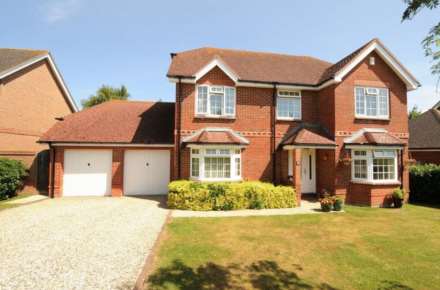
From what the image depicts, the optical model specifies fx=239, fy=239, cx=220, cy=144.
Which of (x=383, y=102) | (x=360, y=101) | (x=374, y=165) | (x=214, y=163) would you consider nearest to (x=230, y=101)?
(x=214, y=163)

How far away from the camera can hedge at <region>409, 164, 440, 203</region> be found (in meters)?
13.2

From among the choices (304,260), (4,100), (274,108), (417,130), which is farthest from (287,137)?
(4,100)

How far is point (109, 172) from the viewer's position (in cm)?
1419

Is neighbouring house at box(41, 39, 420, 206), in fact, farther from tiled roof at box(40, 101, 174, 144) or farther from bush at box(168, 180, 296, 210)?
bush at box(168, 180, 296, 210)

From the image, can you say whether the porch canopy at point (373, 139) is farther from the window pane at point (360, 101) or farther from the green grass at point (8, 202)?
the green grass at point (8, 202)

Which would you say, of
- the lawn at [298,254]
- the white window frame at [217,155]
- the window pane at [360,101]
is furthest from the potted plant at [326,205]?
the window pane at [360,101]

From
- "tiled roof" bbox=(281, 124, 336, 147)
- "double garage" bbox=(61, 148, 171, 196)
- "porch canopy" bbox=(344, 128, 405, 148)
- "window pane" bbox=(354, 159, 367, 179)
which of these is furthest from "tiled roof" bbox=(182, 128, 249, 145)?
"window pane" bbox=(354, 159, 367, 179)

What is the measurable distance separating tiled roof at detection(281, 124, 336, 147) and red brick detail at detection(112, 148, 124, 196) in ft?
31.4

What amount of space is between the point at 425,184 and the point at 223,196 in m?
11.7

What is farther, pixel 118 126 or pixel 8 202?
pixel 118 126

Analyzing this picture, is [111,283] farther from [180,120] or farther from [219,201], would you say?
[180,120]

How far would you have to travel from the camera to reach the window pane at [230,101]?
13836 mm

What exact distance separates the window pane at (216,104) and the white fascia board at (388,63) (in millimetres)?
6466

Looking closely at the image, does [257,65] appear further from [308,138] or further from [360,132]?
[360,132]
